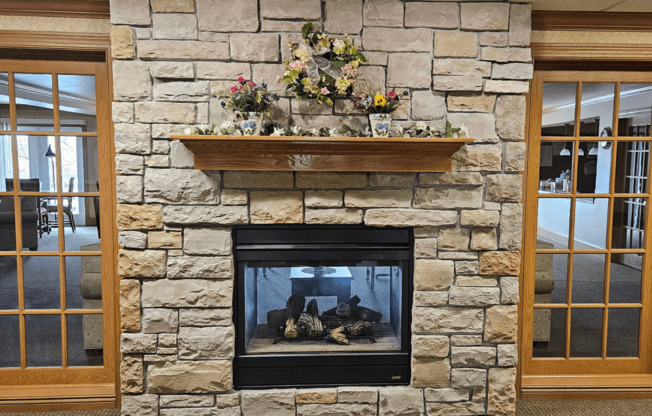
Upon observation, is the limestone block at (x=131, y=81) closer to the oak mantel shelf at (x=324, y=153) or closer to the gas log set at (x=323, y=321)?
the oak mantel shelf at (x=324, y=153)

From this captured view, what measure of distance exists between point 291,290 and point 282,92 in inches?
42.6

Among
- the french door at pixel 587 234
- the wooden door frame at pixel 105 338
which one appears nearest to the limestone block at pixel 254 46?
the wooden door frame at pixel 105 338

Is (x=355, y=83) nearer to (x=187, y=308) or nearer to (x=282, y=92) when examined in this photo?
(x=282, y=92)

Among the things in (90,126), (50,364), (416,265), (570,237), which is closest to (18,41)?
(90,126)

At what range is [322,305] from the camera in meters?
2.64

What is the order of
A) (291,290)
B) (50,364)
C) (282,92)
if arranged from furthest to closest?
(50,364), (291,290), (282,92)

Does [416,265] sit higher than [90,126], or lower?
lower

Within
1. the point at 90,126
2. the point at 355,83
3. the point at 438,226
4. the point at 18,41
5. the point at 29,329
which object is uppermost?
the point at 18,41

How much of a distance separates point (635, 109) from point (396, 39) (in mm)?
1610

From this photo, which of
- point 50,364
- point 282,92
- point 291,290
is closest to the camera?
point 282,92

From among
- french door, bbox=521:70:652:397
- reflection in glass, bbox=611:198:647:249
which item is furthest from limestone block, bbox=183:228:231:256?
reflection in glass, bbox=611:198:647:249

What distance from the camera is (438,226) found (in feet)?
8.16

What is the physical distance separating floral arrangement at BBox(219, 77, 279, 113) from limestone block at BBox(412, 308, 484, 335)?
1.37 metres

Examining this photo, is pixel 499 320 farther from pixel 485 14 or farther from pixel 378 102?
pixel 485 14
